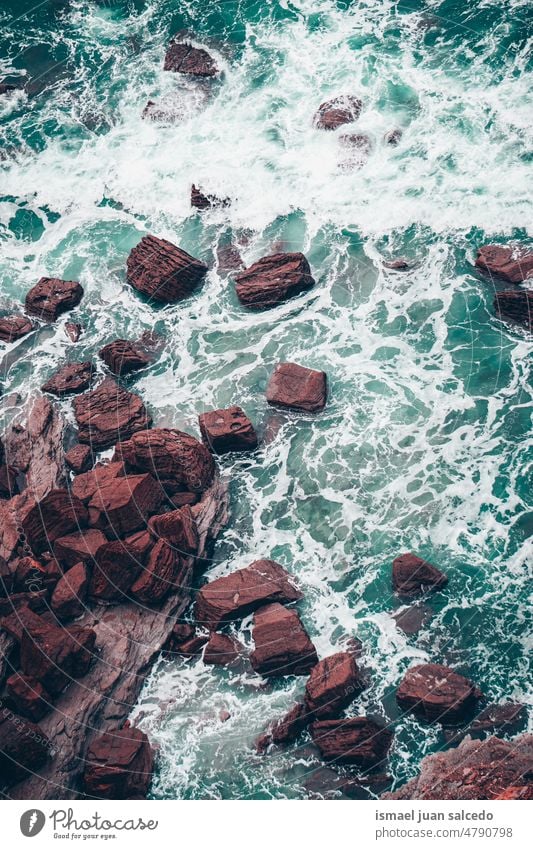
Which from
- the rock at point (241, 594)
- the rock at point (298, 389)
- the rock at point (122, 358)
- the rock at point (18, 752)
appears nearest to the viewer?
the rock at point (18, 752)

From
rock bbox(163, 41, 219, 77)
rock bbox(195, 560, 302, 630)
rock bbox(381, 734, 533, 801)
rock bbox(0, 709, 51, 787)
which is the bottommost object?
rock bbox(381, 734, 533, 801)

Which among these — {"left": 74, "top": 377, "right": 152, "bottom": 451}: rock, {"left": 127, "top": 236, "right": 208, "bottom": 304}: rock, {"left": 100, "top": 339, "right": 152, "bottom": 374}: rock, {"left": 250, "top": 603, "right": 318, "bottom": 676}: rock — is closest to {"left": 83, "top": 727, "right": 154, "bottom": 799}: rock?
{"left": 250, "top": 603, "right": 318, "bottom": 676}: rock

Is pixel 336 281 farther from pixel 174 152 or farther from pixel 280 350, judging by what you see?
pixel 174 152

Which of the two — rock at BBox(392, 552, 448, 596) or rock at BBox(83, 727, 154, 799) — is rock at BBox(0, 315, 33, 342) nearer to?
rock at BBox(83, 727, 154, 799)

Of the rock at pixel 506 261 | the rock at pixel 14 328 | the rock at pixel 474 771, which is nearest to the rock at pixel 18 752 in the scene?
the rock at pixel 474 771

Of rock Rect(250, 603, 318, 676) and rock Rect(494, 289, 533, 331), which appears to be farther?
rock Rect(494, 289, 533, 331)

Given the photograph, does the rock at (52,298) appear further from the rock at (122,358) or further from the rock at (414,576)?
the rock at (414,576)
